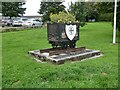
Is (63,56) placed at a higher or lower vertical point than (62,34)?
lower

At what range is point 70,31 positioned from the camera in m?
7.61

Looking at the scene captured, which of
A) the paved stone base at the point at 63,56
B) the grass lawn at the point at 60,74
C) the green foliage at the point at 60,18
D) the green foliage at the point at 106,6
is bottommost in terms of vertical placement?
the grass lawn at the point at 60,74

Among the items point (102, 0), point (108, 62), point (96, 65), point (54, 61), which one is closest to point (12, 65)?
point (54, 61)

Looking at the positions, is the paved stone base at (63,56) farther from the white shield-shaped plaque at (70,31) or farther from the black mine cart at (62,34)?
the white shield-shaped plaque at (70,31)

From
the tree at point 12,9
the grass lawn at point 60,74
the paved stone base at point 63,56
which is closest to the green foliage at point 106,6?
the paved stone base at point 63,56

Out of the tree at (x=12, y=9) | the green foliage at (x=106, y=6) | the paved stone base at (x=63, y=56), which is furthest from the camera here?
the tree at (x=12, y=9)

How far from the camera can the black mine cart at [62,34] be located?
743 centimetres

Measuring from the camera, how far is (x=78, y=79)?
499cm

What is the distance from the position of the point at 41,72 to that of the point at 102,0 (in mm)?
8345

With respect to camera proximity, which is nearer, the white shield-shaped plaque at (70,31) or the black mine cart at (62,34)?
the black mine cart at (62,34)

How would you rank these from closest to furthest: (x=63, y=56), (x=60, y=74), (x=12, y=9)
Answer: (x=60, y=74) < (x=63, y=56) < (x=12, y=9)

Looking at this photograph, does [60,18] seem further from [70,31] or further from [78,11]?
[78,11]

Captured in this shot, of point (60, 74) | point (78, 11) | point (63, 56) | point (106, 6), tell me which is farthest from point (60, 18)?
point (78, 11)

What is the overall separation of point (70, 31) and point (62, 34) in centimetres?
32
